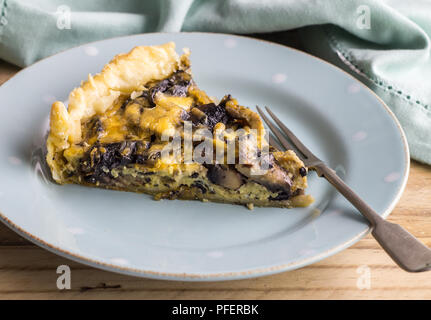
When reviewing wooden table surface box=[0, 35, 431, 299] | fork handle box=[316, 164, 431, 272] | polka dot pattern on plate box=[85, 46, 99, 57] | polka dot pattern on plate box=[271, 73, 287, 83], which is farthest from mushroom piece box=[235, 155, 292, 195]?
polka dot pattern on plate box=[85, 46, 99, 57]

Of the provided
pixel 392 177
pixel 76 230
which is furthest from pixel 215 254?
pixel 392 177

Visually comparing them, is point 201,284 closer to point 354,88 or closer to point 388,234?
point 388,234

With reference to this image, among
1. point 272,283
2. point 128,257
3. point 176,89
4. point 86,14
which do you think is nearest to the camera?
point 128,257

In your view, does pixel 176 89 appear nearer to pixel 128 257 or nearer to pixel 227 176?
pixel 227 176

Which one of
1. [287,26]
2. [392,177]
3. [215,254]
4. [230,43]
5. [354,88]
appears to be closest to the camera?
[215,254]

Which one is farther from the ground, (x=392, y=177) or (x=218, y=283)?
(x=392, y=177)

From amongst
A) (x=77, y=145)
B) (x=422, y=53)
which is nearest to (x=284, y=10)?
(x=422, y=53)

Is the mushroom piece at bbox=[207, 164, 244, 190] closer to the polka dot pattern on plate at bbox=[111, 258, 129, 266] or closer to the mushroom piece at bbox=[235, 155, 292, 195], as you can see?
the mushroom piece at bbox=[235, 155, 292, 195]
